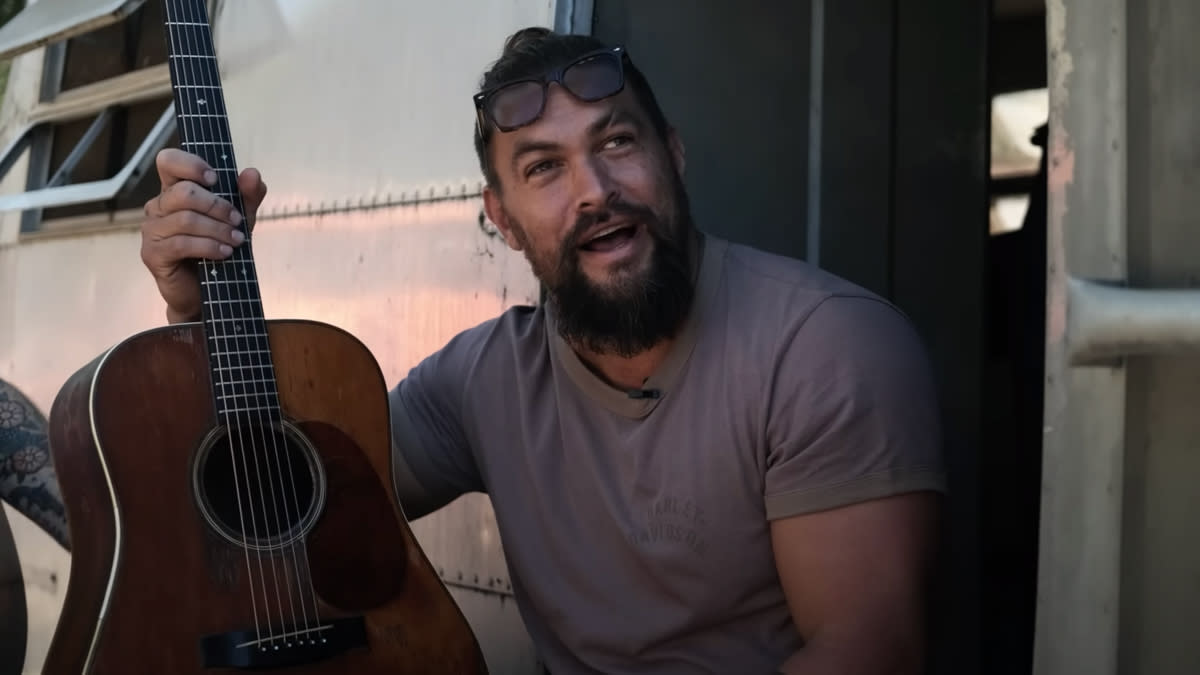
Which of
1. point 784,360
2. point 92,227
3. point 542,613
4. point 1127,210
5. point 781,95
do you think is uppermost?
point 781,95

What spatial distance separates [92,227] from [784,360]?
273 centimetres

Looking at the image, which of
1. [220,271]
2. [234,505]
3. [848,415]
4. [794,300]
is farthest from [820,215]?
[234,505]

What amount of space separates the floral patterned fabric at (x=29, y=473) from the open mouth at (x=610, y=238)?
3.91ft

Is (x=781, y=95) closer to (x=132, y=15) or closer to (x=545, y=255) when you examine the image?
(x=545, y=255)

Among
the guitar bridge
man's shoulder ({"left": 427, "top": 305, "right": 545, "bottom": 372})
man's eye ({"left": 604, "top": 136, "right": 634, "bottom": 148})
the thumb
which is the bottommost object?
the guitar bridge

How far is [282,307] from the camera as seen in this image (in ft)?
10.8

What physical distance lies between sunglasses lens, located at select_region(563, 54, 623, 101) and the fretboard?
65cm

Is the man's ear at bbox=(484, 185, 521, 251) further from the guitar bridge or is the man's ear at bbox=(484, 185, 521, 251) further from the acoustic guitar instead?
the guitar bridge

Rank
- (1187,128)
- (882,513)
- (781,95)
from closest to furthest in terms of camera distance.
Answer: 1. (1187,128)
2. (882,513)
3. (781,95)

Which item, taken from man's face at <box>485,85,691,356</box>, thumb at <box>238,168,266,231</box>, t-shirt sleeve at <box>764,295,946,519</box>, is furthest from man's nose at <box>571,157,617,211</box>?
thumb at <box>238,168,266,231</box>

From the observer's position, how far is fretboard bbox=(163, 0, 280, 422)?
1.95m

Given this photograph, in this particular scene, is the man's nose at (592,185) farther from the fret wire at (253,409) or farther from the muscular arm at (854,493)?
the fret wire at (253,409)

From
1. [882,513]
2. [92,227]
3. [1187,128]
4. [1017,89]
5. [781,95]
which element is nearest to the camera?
[1187,128]

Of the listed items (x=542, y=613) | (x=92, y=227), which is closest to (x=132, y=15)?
(x=92, y=227)
